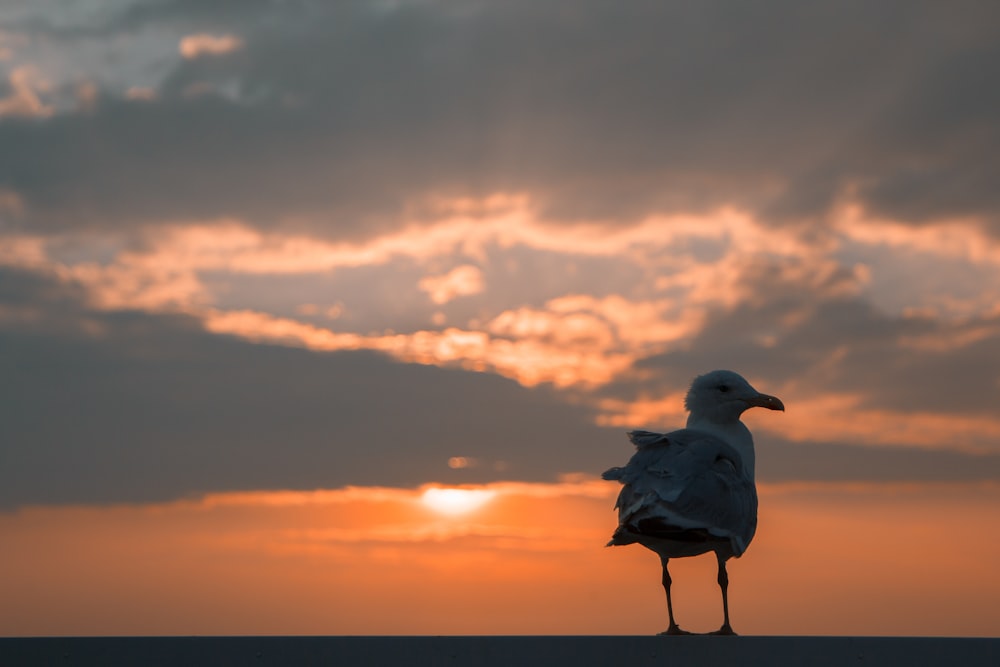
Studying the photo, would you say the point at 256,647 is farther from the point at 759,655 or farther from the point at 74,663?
the point at 759,655

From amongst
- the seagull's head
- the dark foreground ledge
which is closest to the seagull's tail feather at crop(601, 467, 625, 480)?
the seagull's head

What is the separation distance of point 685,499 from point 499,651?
6.67 metres

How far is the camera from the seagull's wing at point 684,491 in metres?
17.2

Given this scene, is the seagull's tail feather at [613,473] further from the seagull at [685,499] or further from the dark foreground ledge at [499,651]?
the dark foreground ledge at [499,651]

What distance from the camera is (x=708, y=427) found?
20406 mm

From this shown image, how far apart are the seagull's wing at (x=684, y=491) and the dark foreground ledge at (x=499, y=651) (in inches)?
214

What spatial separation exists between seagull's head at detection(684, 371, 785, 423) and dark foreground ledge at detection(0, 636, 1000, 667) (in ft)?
29.7

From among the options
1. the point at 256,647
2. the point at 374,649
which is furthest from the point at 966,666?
the point at 256,647

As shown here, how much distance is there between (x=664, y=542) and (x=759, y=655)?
6211mm

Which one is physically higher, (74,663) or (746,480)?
(746,480)

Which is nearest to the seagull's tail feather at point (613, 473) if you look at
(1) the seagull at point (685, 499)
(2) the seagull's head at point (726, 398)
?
(1) the seagull at point (685, 499)

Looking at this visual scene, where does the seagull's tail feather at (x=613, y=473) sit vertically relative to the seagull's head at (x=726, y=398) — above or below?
below

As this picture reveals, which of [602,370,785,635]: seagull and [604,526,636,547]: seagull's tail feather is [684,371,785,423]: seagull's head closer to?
[602,370,785,635]: seagull

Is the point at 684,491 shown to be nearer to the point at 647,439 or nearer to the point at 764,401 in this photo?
the point at 647,439
